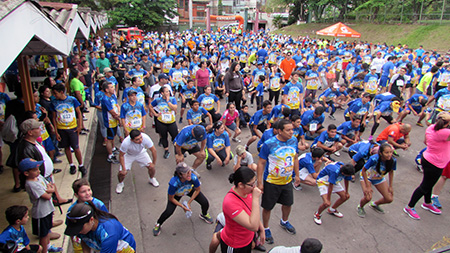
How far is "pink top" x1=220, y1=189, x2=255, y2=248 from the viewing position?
2.81 metres

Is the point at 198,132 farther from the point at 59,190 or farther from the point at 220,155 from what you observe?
the point at 59,190

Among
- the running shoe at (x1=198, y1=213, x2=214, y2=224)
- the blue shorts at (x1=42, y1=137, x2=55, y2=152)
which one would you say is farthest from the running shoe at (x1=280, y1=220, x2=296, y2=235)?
the blue shorts at (x1=42, y1=137, x2=55, y2=152)

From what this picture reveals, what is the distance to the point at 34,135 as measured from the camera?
4.01 metres

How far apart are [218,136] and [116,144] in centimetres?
320

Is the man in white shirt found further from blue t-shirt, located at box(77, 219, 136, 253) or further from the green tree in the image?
the green tree

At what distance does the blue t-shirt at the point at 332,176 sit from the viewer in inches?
176

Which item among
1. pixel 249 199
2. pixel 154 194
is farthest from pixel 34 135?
pixel 249 199

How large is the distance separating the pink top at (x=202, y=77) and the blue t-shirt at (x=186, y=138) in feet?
13.1

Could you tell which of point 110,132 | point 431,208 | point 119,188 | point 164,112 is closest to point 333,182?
point 431,208

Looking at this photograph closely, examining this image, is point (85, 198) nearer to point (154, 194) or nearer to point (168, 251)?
point (168, 251)

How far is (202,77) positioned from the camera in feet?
31.0

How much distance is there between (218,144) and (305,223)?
246cm

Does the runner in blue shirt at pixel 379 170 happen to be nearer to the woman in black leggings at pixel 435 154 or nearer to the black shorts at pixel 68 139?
the woman in black leggings at pixel 435 154

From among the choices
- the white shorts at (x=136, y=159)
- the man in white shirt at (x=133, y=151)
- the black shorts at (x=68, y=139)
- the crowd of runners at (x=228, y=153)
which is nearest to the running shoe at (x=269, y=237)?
the crowd of runners at (x=228, y=153)
